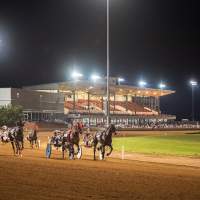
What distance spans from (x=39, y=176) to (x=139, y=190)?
12.1 ft

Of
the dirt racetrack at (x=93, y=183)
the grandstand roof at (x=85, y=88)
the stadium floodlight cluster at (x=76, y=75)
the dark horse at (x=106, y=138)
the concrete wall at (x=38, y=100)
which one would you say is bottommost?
the dirt racetrack at (x=93, y=183)

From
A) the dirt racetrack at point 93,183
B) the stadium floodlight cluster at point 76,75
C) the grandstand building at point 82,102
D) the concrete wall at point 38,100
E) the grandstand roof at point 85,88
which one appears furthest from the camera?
the grandstand roof at point 85,88

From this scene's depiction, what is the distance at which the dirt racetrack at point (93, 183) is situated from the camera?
11.4m

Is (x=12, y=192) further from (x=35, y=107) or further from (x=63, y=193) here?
(x=35, y=107)

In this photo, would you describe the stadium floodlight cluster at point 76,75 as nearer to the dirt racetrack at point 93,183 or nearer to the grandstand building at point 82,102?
the grandstand building at point 82,102

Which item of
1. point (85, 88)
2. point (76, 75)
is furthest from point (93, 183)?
point (85, 88)

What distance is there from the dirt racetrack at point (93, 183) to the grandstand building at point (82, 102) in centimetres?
5852

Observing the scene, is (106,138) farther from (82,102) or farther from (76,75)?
(82,102)

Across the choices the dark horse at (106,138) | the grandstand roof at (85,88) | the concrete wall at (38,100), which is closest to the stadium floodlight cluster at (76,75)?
the grandstand roof at (85,88)

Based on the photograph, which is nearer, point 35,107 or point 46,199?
point 46,199

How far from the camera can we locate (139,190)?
1245 centimetres

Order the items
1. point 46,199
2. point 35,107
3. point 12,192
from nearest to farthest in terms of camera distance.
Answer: point 46,199, point 12,192, point 35,107

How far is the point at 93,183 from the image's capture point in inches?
535

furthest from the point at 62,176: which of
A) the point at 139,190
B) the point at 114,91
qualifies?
the point at 114,91
